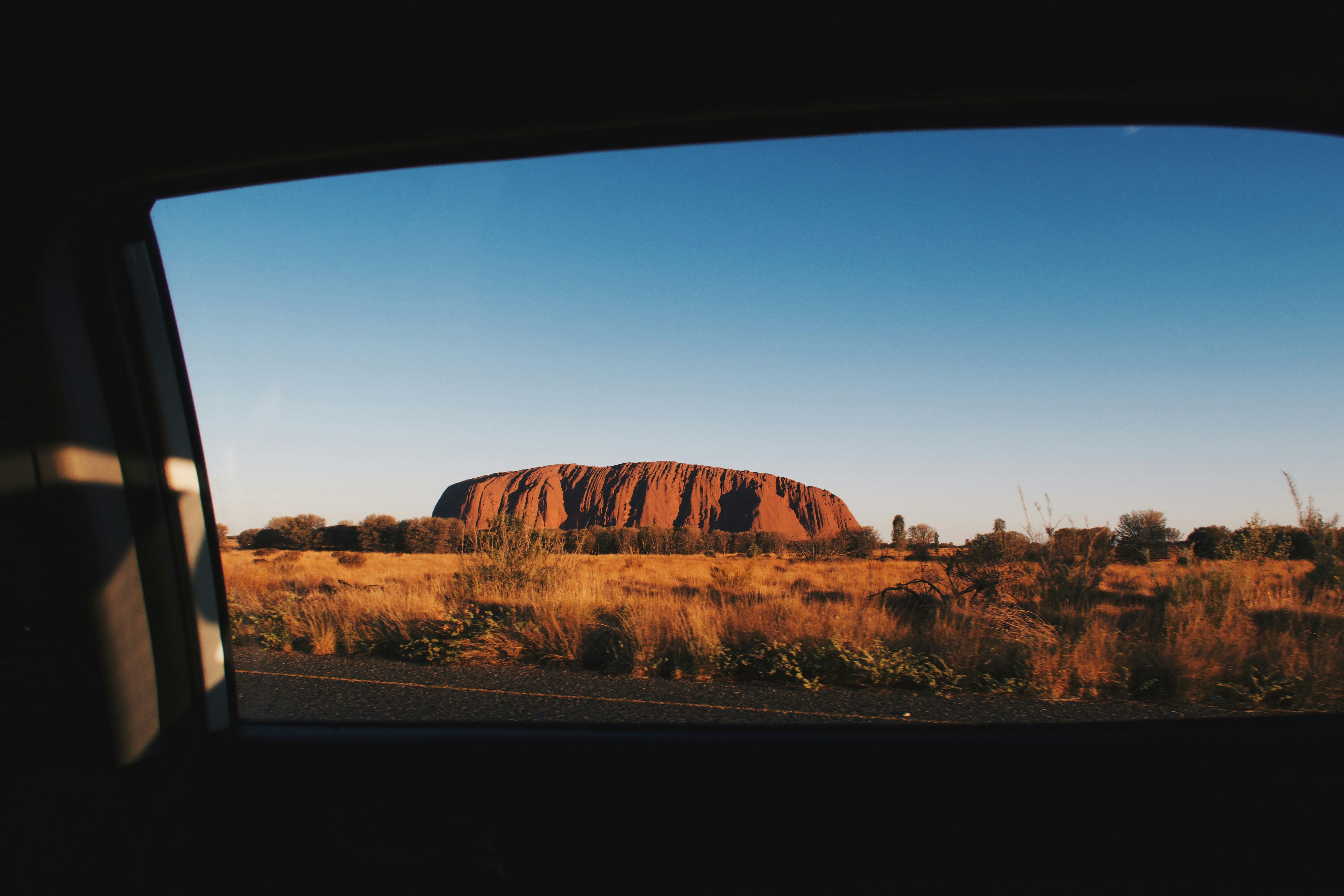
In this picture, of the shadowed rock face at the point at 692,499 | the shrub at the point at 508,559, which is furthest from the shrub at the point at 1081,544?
the shadowed rock face at the point at 692,499

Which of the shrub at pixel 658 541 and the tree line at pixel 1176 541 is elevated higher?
the tree line at pixel 1176 541

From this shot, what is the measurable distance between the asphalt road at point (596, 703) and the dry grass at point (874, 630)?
208 millimetres

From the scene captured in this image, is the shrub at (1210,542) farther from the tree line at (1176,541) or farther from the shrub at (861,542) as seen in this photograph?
the shrub at (861,542)

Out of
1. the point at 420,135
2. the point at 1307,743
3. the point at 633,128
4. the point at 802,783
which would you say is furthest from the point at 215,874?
the point at 1307,743

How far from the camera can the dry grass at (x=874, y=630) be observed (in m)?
2.23

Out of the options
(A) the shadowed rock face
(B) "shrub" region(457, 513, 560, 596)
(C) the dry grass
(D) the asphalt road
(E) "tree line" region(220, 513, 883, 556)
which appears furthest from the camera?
(A) the shadowed rock face

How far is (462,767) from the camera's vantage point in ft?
6.26

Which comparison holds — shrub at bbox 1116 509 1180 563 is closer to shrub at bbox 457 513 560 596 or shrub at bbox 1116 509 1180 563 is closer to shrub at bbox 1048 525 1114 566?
shrub at bbox 1048 525 1114 566

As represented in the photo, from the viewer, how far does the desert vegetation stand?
2271mm

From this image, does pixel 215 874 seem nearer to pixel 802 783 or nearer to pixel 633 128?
pixel 802 783

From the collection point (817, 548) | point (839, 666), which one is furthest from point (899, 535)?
point (817, 548)

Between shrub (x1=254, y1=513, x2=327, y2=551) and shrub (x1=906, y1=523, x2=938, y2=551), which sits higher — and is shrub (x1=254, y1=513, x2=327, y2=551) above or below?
above

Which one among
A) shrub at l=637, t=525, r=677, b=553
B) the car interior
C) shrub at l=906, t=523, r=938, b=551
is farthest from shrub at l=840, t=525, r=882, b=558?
shrub at l=637, t=525, r=677, b=553

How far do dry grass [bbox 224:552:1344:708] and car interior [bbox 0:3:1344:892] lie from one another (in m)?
0.37
